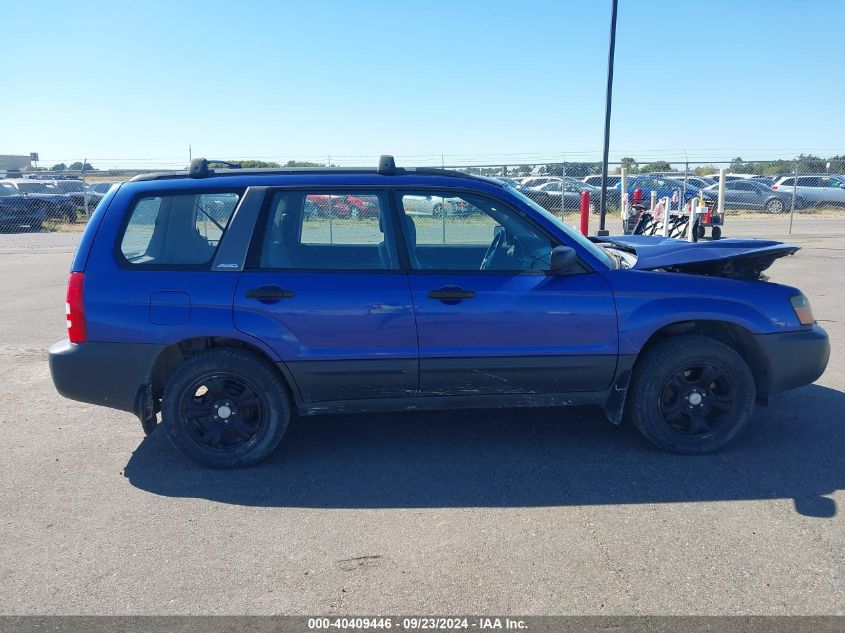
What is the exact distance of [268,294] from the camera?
4363 millimetres

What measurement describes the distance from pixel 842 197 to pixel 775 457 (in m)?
25.4

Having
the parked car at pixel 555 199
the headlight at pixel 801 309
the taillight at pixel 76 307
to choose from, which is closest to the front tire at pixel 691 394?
the headlight at pixel 801 309

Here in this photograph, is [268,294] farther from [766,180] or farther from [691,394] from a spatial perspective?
[766,180]

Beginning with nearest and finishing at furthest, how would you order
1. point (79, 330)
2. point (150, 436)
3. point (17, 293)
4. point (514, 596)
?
1. point (514, 596)
2. point (79, 330)
3. point (150, 436)
4. point (17, 293)

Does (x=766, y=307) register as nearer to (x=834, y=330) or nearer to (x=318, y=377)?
(x=318, y=377)

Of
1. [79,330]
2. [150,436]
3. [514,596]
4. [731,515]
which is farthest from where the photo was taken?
[150,436]

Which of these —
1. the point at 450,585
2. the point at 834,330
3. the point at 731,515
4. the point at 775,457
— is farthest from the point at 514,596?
the point at 834,330

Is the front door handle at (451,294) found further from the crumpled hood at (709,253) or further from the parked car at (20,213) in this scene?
the parked car at (20,213)

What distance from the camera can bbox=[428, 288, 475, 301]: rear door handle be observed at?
4387mm

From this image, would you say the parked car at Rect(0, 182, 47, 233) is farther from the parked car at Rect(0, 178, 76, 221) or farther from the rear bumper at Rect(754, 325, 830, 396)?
the rear bumper at Rect(754, 325, 830, 396)

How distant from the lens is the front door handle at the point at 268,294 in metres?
4.36

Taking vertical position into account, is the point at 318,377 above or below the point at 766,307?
below

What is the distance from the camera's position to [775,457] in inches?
180

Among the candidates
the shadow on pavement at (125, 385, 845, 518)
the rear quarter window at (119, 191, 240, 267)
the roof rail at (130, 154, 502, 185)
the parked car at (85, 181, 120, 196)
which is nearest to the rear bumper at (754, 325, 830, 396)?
the shadow on pavement at (125, 385, 845, 518)
